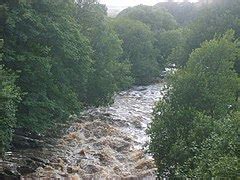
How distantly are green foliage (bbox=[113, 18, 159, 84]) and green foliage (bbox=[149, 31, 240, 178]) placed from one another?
132ft

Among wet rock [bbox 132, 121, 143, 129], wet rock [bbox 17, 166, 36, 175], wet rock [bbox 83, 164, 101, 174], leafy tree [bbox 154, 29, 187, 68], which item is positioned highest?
leafy tree [bbox 154, 29, 187, 68]

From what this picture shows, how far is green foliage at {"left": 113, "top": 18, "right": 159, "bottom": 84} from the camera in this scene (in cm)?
7075

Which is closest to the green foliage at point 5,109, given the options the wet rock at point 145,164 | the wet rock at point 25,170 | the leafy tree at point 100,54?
the wet rock at point 25,170

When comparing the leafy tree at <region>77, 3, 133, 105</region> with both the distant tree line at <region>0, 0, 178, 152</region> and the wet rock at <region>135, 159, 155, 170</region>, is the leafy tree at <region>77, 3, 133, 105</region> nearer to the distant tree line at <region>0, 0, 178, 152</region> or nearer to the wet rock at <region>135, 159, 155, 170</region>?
the distant tree line at <region>0, 0, 178, 152</region>

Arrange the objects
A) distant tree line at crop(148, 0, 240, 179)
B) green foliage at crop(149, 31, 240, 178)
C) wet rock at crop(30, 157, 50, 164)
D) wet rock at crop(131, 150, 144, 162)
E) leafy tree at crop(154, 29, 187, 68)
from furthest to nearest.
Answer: leafy tree at crop(154, 29, 187, 68) < wet rock at crop(131, 150, 144, 162) < wet rock at crop(30, 157, 50, 164) < green foliage at crop(149, 31, 240, 178) < distant tree line at crop(148, 0, 240, 179)

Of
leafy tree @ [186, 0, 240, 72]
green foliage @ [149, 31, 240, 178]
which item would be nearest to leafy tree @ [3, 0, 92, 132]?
green foliage @ [149, 31, 240, 178]

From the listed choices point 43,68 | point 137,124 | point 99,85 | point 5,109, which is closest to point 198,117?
point 5,109

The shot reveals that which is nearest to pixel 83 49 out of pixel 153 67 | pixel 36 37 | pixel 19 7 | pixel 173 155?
pixel 36 37

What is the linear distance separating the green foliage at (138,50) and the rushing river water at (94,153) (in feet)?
78.1

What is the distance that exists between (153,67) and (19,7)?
141ft

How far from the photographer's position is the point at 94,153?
33406mm

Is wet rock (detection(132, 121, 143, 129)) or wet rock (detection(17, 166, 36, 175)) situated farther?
wet rock (detection(132, 121, 143, 129))

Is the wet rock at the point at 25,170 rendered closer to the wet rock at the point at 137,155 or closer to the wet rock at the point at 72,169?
the wet rock at the point at 72,169

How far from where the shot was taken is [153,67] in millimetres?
71750
